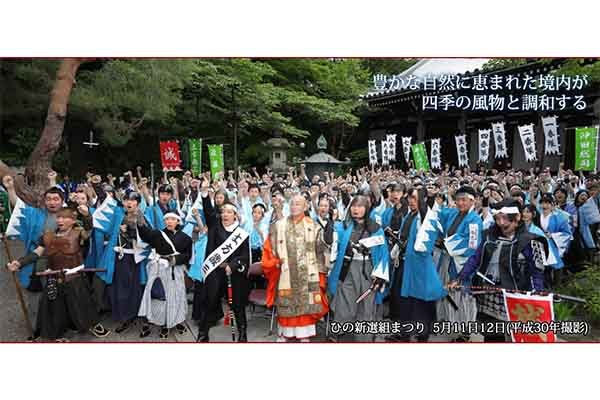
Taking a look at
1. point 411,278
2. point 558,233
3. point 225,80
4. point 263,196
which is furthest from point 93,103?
point 558,233

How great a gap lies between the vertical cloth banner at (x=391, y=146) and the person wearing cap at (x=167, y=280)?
2.83 meters

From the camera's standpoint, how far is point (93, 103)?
557cm

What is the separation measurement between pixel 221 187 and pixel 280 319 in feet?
6.03

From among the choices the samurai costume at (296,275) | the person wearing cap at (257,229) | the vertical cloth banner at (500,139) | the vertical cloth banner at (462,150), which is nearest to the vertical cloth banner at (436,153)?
the vertical cloth banner at (462,150)

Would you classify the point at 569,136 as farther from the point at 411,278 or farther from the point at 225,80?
the point at 225,80

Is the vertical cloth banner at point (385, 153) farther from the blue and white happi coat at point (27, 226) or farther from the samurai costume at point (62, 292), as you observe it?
Answer: the blue and white happi coat at point (27, 226)

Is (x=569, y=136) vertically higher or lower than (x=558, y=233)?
higher

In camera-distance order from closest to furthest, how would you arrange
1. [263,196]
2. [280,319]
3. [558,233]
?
[280,319], [558,233], [263,196]

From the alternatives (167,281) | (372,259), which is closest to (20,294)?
(167,281)

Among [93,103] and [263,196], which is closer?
[93,103]

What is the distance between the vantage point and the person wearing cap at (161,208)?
5.67 m

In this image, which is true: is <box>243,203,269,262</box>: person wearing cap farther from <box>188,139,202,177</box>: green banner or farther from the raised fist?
the raised fist

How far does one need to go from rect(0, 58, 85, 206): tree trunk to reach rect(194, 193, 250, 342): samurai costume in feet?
7.32

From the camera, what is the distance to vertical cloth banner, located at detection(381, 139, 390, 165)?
5.96 m
